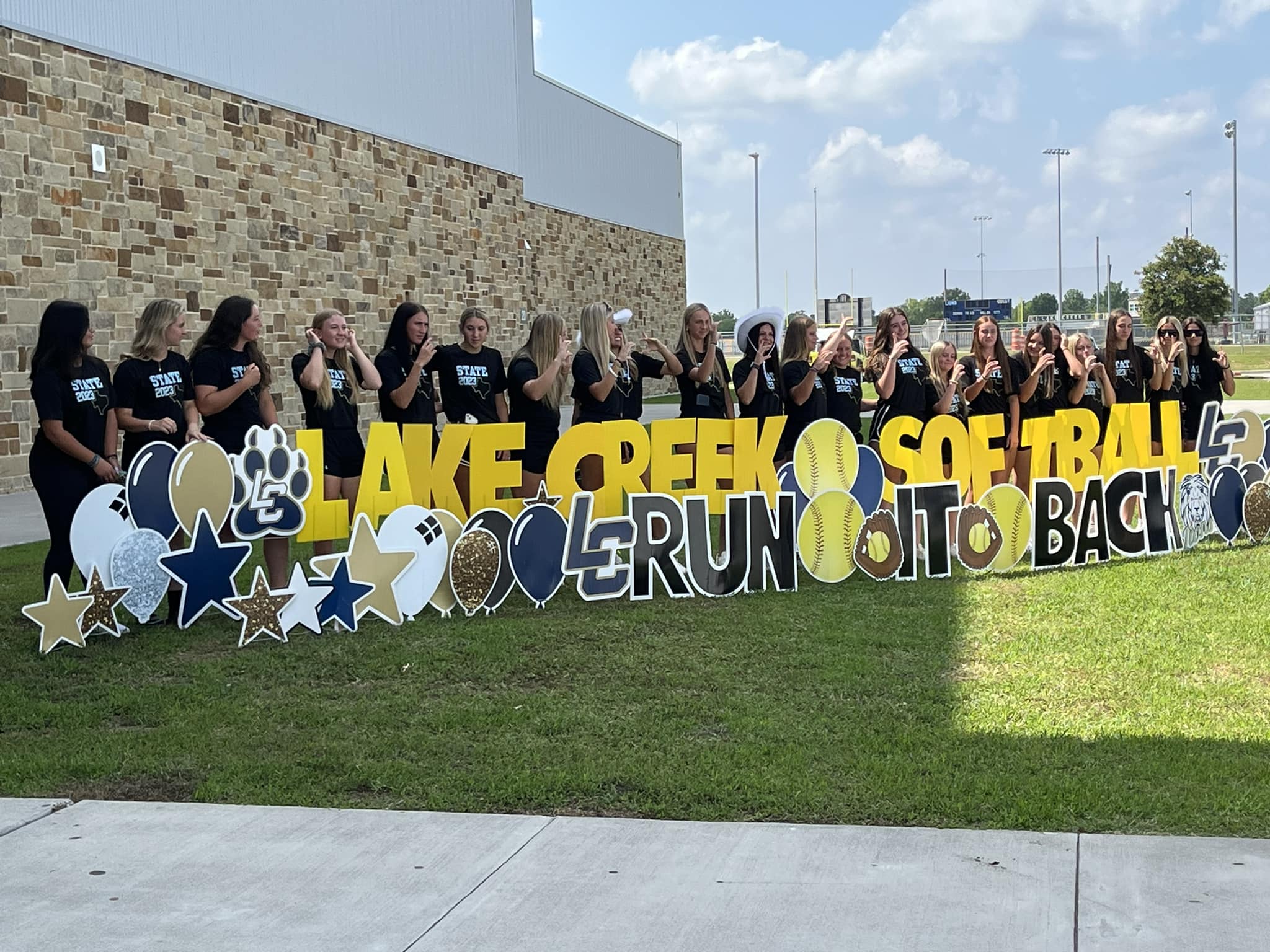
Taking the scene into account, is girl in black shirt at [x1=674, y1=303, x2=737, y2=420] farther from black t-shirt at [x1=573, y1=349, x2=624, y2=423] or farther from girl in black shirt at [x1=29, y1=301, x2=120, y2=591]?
girl in black shirt at [x1=29, y1=301, x2=120, y2=591]

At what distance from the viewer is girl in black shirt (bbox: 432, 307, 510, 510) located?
8641 mm

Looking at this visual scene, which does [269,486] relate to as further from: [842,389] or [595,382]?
[842,389]

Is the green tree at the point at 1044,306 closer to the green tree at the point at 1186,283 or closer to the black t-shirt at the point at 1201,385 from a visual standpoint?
the green tree at the point at 1186,283

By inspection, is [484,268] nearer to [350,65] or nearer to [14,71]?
[350,65]

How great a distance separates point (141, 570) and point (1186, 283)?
5732cm

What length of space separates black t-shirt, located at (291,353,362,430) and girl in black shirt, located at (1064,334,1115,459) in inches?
220

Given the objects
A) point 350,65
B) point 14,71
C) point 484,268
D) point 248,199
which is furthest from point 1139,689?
point 484,268

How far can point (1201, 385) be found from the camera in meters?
11.2

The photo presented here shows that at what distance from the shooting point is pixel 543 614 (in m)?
7.79

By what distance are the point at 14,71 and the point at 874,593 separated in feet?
37.4

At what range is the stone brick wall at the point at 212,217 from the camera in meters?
14.6

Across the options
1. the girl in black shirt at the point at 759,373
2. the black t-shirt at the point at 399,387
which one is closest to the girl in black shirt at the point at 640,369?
the girl in black shirt at the point at 759,373

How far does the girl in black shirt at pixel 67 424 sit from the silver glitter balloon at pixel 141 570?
272mm

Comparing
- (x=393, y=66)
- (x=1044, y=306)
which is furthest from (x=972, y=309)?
(x=393, y=66)
